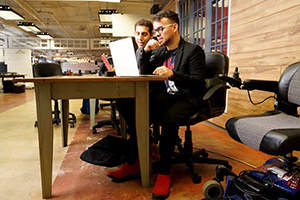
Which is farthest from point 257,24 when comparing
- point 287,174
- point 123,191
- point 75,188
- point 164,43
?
point 75,188

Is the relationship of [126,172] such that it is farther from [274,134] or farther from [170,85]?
[274,134]

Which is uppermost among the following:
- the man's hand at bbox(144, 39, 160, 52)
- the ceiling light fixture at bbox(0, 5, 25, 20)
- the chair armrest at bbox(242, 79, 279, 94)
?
the ceiling light fixture at bbox(0, 5, 25, 20)

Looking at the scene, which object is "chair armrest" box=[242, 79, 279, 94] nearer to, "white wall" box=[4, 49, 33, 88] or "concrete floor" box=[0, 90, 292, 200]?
"concrete floor" box=[0, 90, 292, 200]

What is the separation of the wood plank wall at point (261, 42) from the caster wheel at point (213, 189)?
1.26 meters

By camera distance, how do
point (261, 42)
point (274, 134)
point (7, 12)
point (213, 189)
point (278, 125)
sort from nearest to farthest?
point (274, 134), point (278, 125), point (213, 189), point (261, 42), point (7, 12)

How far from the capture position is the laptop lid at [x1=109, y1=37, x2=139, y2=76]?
1377mm

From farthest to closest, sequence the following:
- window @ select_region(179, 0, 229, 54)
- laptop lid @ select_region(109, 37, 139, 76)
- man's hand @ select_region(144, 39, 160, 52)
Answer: window @ select_region(179, 0, 229, 54)
man's hand @ select_region(144, 39, 160, 52)
laptop lid @ select_region(109, 37, 139, 76)

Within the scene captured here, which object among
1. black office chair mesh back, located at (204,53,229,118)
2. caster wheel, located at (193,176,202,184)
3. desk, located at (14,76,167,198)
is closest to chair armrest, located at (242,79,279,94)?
black office chair mesh back, located at (204,53,229,118)

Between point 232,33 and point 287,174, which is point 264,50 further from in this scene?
point 287,174

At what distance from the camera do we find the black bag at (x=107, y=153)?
167cm

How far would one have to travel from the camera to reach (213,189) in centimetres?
127

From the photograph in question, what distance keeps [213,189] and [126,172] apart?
2.25 ft

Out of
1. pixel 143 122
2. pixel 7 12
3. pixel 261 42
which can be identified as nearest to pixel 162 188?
pixel 143 122

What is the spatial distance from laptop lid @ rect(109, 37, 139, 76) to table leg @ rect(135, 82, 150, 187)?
12 centimetres
